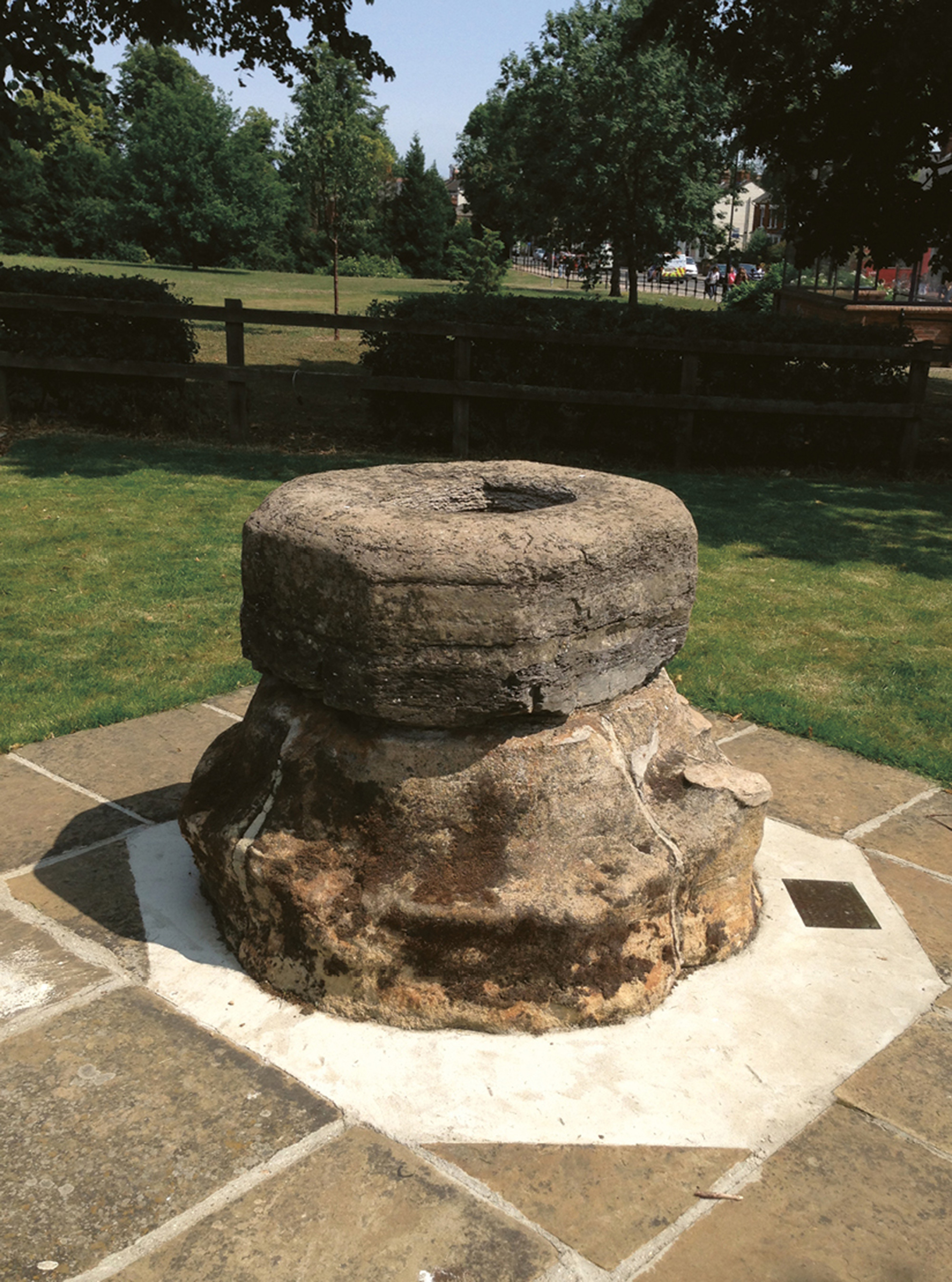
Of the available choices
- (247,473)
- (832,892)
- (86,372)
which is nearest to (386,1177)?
(832,892)

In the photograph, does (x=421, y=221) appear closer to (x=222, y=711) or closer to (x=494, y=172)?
(x=494, y=172)

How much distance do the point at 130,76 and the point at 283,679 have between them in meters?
80.7

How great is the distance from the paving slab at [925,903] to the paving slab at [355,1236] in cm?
183

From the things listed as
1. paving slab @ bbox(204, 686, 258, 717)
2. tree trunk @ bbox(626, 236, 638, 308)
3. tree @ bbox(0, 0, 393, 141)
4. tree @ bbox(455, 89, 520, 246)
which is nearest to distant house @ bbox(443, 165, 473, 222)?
tree @ bbox(455, 89, 520, 246)

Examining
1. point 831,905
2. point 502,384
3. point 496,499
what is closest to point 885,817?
point 831,905

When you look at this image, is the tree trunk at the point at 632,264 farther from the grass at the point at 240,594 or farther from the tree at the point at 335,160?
the grass at the point at 240,594

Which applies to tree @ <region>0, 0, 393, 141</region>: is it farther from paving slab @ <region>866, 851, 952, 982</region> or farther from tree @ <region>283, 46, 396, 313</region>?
paving slab @ <region>866, 851, 952, 982</region>

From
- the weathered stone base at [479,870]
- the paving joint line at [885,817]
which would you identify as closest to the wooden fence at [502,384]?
the paving joint line at [885,817]

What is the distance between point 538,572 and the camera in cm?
305

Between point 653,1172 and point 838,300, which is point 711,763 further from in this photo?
point 838,300

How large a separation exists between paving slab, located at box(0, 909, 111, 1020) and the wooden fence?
28.0 ft

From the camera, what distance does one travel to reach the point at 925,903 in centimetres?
389

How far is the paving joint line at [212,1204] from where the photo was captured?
2.32 m

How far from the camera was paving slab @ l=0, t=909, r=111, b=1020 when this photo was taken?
3.18 m
